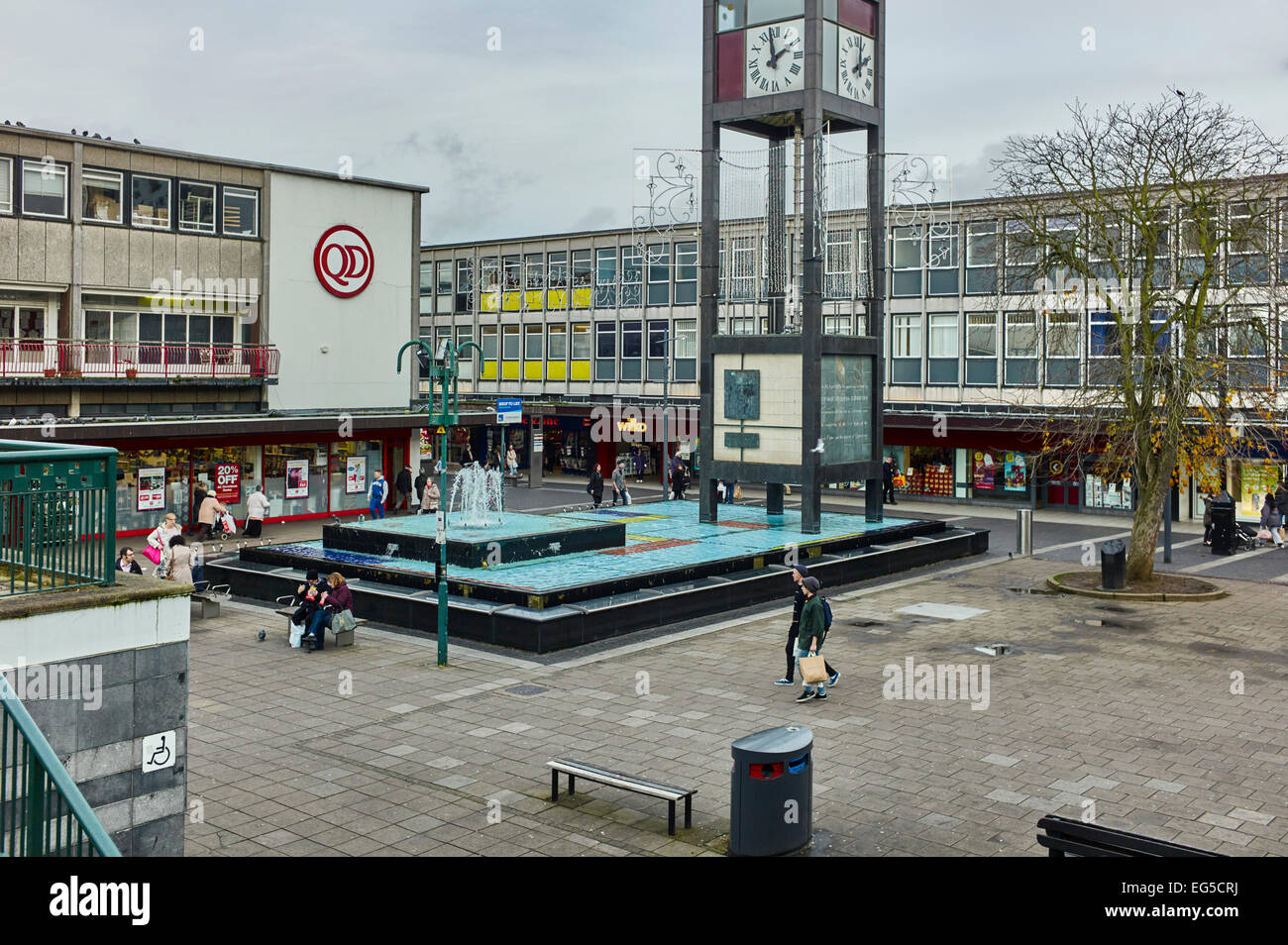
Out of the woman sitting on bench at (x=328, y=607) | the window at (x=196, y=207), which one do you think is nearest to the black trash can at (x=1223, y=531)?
the woman sitting on bench at (x=328, y=607)

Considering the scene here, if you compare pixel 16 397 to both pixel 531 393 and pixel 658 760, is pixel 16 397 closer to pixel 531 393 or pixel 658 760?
pixel 658 760

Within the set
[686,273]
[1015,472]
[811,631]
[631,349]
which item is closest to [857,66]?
[1015,472]

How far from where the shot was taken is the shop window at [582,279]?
58.0 m

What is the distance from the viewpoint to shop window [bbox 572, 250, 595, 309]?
190 feet

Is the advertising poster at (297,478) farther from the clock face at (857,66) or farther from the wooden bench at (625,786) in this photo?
the wooden bench at (625,786)

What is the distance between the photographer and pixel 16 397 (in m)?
31.1

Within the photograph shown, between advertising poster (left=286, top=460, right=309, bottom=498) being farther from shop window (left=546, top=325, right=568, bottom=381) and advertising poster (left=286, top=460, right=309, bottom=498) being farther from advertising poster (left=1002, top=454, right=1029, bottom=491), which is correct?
advertising poster (left=1002, top=454, right=1029, bottom=491)

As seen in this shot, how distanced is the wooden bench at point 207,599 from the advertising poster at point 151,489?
449 inches

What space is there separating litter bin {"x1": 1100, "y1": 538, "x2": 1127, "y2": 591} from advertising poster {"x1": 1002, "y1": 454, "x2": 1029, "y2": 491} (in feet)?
61.8

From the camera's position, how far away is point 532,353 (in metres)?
61.2

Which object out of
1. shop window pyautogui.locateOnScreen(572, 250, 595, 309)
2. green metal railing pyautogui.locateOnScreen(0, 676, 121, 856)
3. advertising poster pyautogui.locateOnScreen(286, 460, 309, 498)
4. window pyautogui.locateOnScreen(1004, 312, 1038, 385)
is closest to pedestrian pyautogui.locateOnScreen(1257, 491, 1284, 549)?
window pyautogui.locateOnScreen(1004, 312, 1038, 385)

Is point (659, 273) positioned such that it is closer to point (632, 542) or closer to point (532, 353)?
point (532, 353)

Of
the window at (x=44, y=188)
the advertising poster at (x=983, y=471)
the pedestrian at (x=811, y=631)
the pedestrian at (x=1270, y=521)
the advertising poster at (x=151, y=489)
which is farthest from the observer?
the advertising poster at (x=983, y=471)
